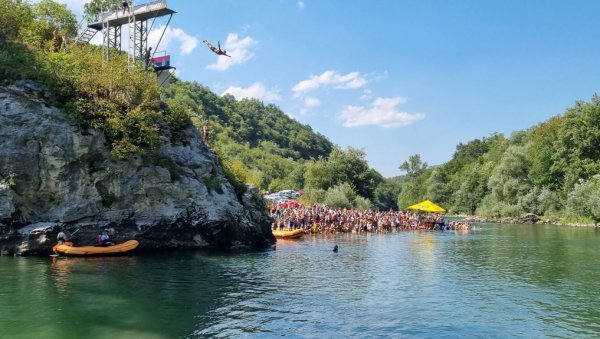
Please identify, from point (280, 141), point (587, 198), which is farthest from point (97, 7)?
point (280, 141)

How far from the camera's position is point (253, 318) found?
1501 cm

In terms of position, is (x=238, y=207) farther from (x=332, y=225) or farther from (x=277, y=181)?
(x=277, y=181)

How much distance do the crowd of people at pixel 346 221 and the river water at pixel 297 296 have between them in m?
17.5

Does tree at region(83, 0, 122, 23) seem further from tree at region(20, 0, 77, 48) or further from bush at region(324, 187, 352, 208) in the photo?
bush at region(324, 187, 352, 208)

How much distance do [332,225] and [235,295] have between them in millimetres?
31793

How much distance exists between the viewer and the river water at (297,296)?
1402 centimetres

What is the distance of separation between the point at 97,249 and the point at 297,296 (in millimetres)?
12995

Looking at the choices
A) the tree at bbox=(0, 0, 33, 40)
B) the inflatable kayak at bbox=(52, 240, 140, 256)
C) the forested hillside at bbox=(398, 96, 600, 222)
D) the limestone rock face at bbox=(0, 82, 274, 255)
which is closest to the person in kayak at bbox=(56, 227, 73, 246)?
the inflatable kayak at bbox=(52, 240, 140, 256)

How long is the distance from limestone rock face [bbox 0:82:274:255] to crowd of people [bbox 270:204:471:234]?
14.0m

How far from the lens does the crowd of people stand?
4738 cm

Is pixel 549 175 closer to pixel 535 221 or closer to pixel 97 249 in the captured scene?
pixel 535 221

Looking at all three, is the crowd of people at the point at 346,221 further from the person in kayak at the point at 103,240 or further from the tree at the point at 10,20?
the tree at the point at 10,20

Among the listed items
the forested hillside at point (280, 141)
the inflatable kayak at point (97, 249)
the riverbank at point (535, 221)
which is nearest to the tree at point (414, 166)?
the forested hillside at point (280, 141)

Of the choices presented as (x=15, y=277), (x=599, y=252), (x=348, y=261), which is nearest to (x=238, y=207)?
(x=348, y=261)
